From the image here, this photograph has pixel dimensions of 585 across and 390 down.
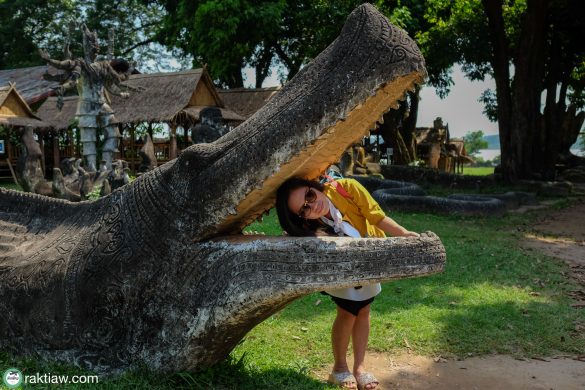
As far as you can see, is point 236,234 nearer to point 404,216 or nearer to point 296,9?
point 404,216

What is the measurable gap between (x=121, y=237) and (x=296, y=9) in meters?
20.8

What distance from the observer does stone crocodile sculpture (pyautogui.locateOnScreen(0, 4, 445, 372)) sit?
251 centimetres

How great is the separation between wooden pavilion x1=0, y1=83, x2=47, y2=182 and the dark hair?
16.3 meters

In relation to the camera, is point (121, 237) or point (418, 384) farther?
point (418, 384)

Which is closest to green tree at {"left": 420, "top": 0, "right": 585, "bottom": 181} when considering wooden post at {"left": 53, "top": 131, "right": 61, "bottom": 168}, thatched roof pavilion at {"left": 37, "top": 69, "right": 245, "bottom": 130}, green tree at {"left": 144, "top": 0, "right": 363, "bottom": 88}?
green tree at {"left": 144, "top": 0, "right": 363, "bottom": 88}

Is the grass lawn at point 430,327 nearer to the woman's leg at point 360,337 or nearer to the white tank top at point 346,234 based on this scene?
the woman's leg at point 360,337

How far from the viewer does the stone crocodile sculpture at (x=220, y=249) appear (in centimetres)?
251

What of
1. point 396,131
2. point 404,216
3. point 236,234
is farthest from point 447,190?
point 236,234

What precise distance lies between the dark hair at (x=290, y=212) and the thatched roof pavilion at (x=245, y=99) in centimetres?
1862

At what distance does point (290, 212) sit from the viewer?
2824 mm

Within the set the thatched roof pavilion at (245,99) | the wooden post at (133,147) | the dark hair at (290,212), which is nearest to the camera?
the dark hair at (290,212)

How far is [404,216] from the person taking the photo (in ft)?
35.0

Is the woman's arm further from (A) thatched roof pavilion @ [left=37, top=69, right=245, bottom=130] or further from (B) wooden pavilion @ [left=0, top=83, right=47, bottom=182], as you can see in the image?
(A) thatched roof pavilion @ [left=37, top=69, right=245, bottom=130]

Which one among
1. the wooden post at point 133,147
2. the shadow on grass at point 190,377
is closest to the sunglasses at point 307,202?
the shadow on grass at point 190,377
